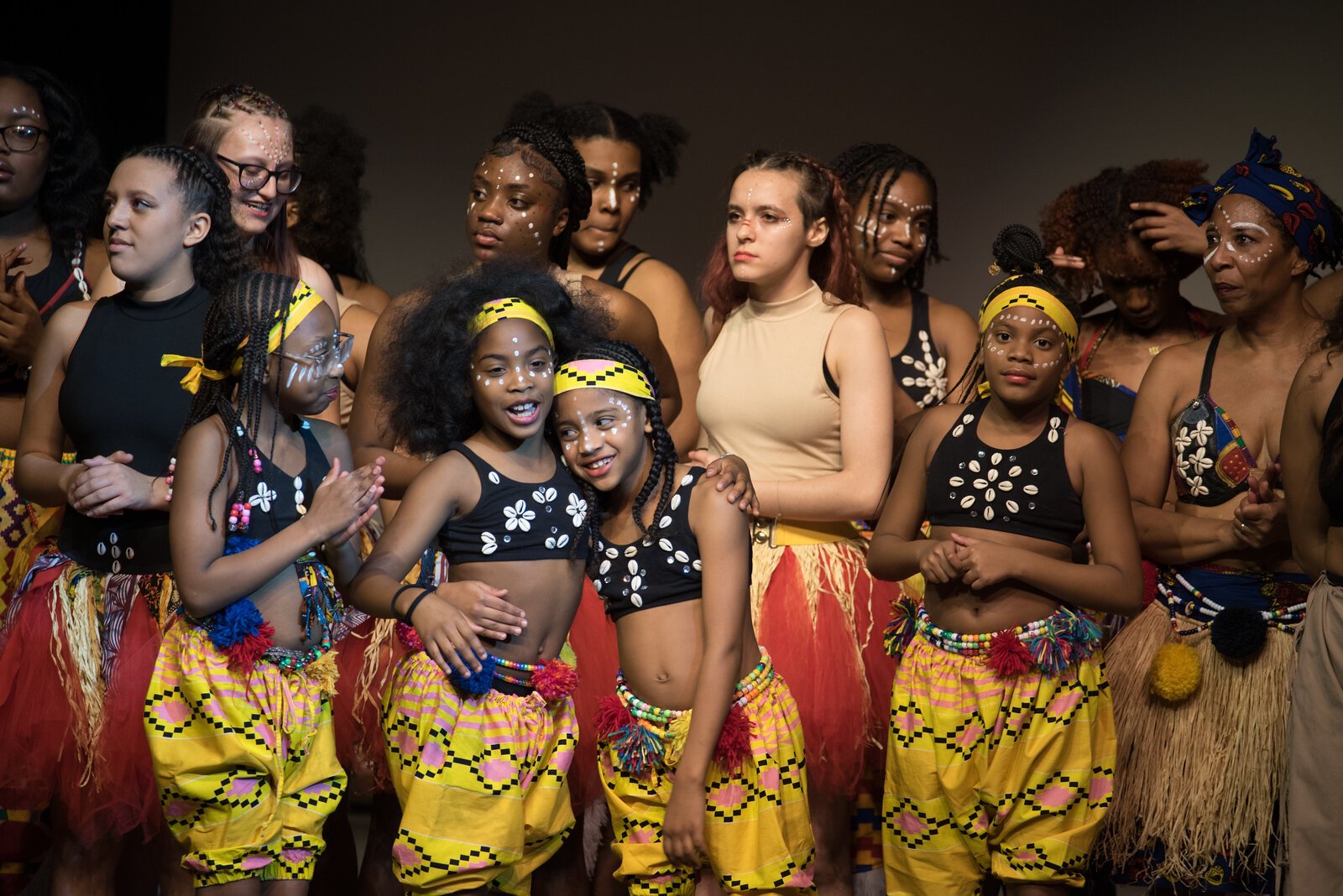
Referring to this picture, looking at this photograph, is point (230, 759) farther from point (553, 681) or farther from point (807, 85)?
point (807, 85)

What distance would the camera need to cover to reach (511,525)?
255 cm

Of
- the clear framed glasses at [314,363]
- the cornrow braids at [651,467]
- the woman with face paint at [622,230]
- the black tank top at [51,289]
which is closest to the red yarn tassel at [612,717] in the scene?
the cornrow braids at [651,467]

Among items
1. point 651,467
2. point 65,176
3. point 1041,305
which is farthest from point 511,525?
point 65,176

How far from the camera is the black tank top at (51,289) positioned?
10.4ft

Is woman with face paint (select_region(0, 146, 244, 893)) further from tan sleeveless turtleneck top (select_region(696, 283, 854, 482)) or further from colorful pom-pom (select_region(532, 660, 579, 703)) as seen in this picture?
tan sleeveless turtleneck top (select_region(696, 283, 854, 482))

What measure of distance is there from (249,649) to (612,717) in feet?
1.97

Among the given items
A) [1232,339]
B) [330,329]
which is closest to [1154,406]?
[1232,339]

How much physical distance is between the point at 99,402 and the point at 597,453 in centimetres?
89

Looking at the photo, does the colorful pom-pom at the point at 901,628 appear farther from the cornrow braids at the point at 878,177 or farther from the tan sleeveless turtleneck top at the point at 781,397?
the cornrow braids at the point at 878,177

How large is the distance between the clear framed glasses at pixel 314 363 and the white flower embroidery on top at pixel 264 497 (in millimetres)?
174

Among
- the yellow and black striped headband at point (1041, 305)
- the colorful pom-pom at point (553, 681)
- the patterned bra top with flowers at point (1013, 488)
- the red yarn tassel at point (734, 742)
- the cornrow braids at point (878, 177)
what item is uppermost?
the cornrow braids at point (878, 177)

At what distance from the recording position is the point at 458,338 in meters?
2.65

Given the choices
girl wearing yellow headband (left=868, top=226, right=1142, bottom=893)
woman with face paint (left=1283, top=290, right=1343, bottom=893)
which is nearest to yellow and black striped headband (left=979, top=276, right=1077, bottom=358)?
girl wearing yellow headband (left=868, top=226, right=1142, bottom=893)

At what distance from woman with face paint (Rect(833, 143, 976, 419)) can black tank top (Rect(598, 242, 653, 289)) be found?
52 centimetres
